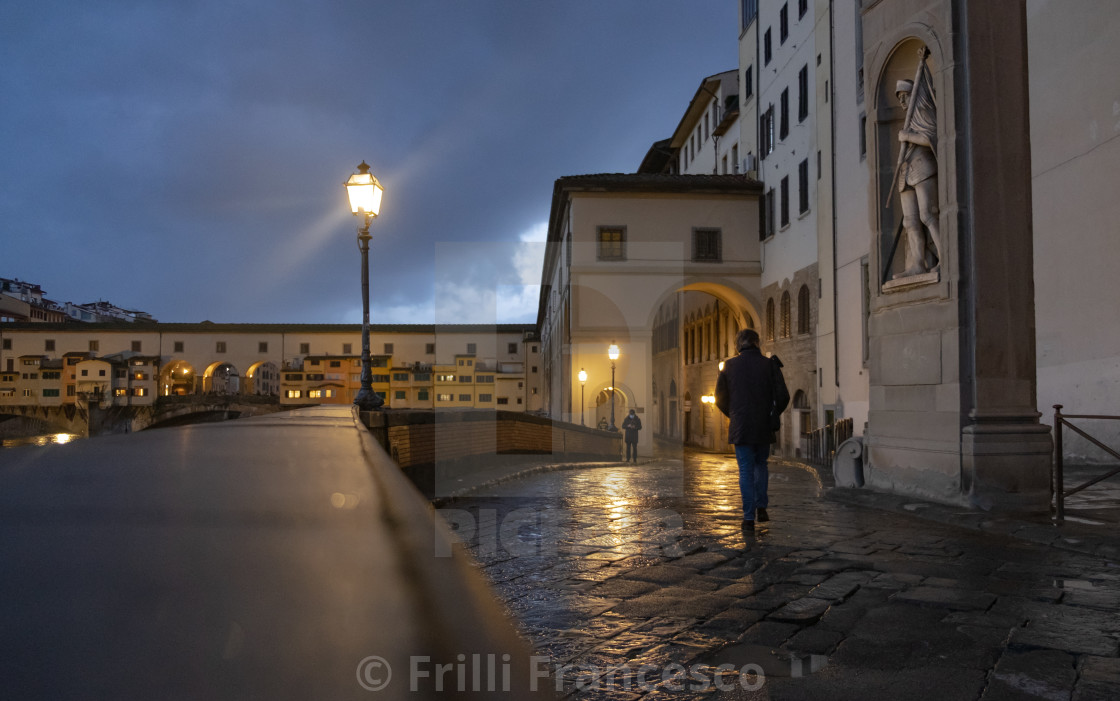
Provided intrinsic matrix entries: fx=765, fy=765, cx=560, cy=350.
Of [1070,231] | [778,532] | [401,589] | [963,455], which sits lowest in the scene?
[778,532]

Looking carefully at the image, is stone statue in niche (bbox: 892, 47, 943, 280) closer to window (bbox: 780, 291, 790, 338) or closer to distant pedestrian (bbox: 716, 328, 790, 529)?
distant pedestrian (bbox: 716, 328, 790, 529)

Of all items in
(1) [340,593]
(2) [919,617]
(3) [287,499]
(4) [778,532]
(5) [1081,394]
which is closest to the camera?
(1) [340,593]

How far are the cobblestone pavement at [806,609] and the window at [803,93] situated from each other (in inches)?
766

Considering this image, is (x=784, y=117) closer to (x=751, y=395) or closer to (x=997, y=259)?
(x=997, y=259)

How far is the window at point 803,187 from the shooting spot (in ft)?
76.5

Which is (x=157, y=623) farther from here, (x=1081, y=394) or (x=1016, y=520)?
(x=1081, y=394)

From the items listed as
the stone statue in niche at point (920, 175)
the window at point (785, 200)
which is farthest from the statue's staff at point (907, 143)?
the window at point (785, 200)

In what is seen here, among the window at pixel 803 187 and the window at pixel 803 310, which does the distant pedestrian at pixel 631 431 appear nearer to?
the window at pixel 803 310

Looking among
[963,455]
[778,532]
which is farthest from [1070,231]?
[778,532]

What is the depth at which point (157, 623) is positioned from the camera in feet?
1.79

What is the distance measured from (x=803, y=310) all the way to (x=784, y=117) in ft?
22.1

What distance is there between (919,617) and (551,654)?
1.78 m

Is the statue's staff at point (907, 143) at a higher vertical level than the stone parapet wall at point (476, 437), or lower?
higher

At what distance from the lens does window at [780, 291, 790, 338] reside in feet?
81.6
